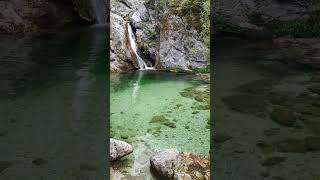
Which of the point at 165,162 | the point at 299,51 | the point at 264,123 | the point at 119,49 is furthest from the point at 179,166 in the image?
the point at 299,51

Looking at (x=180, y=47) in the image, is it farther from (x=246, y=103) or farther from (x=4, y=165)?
(x=4, y=165)

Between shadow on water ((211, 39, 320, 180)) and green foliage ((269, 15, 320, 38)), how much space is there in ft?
19.3

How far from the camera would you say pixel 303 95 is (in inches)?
430

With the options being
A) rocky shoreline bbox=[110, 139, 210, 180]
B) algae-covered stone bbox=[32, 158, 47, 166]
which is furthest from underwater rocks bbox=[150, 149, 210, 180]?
algae-covered stone bbox=[32, 158, 47, 166]

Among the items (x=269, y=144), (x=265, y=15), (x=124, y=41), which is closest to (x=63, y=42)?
(x=124, y=41)

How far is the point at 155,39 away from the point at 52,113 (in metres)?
6.50

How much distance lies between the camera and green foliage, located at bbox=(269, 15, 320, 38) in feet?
64.0

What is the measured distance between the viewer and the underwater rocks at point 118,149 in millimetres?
7398

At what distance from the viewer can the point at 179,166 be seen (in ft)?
22.2

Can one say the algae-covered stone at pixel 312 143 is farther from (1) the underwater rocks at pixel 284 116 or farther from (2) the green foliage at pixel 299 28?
(2) the green foliage at pixel 299 28

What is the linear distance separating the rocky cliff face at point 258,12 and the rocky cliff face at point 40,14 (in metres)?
9.44

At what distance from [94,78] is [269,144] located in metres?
7.07

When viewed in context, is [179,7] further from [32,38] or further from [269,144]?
[32,38]

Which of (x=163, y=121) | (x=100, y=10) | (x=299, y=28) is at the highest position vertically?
(x=100, y=10)
